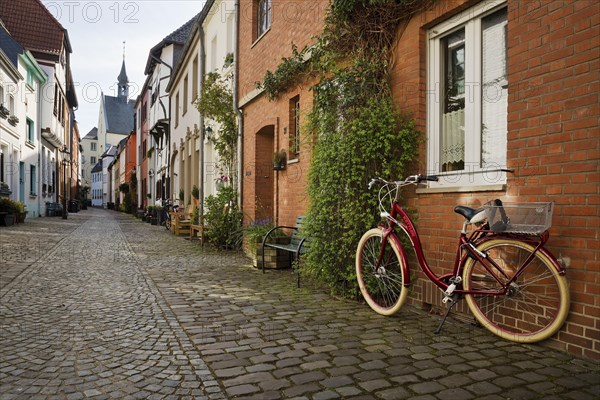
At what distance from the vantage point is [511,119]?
380 cm

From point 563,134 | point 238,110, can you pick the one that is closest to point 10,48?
point 238,110

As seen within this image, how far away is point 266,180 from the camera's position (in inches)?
389

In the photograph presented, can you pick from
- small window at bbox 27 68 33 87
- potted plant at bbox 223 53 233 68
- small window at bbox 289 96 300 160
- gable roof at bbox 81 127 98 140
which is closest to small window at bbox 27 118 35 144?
small window at bbox 27 68 33 87

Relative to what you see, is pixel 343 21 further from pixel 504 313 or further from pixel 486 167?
pixel 504 313

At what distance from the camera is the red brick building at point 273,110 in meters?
7.49

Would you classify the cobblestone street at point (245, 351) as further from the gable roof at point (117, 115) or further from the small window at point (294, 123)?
the gable roof at point (117, 115)

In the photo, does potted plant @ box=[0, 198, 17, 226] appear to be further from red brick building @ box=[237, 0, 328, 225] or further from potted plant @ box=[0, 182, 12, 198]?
red brick building @ box=[237, 0, 328, 225]

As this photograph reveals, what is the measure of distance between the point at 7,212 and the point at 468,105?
51.9 feet

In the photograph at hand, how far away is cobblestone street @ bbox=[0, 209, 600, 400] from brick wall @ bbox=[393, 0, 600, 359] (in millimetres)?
485

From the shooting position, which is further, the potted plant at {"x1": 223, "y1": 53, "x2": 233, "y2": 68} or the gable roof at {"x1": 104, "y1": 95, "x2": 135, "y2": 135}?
the gable roof at {"x1": 104, "y1": 95, "x2": 135, "y2": 135}

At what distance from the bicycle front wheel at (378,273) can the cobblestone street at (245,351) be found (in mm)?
166

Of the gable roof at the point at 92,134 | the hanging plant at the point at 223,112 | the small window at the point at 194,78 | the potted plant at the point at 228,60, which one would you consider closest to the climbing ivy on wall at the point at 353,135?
the hanging plant at the point at 223,112

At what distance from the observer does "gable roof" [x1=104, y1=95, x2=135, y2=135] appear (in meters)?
81.0

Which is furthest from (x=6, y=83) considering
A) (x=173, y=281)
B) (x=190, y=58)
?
(x=173, y=281)
